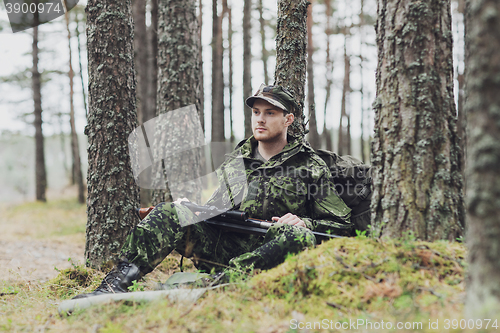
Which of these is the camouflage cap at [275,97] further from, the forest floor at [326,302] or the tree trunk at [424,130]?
the forest floor at [326,302]

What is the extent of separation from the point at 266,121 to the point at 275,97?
30cm

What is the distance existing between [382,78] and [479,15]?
103 centimetres

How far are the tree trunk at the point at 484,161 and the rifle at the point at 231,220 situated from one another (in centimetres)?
191

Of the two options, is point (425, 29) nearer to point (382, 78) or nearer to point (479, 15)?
point (382, 78)

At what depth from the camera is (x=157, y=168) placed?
6102 millimetres

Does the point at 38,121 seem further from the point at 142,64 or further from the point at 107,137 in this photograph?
the point at 107,137

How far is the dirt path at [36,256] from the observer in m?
5.07

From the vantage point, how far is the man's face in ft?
13.1

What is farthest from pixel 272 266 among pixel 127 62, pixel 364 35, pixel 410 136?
pixel 364 35

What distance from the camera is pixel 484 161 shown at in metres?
1.57

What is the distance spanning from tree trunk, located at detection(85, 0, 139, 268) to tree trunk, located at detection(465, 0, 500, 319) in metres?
3.85

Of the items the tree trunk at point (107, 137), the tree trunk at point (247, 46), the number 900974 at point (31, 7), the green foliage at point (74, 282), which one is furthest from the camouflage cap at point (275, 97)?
the number 900974 at point (31, 7)

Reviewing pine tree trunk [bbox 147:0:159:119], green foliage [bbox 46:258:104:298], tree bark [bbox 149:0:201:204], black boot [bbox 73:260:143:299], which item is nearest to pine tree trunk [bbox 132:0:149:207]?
pine tree trunk [bbox 147:0:159:119]

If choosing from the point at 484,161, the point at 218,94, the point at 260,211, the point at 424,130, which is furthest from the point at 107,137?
the point at 218,94
